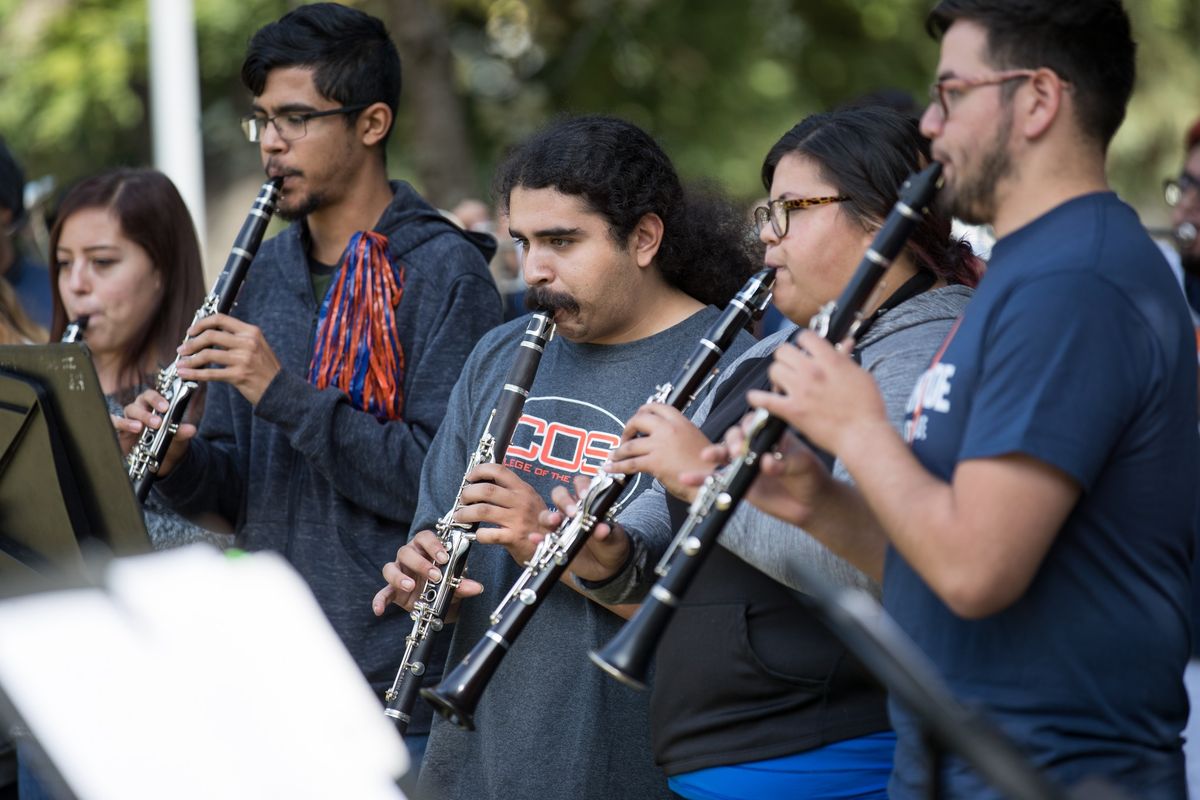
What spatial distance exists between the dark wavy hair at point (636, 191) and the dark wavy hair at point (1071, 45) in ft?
3.74

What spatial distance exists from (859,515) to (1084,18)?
2.45 ft

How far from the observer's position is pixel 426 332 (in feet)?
11.5

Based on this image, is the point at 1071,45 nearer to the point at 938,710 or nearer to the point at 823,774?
the point at 938,710

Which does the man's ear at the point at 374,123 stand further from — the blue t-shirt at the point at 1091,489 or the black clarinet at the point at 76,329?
the blue t-shirt at the point at 1091,489

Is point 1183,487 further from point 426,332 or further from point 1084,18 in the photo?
point 426,332

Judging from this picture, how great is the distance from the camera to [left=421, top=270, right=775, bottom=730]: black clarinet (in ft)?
8.39

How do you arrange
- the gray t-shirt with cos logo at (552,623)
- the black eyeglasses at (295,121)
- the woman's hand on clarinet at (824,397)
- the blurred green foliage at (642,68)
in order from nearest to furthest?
the woman's hand on clarinet at (824,397)
the gray t-shirt with cos logo at (552,623)
the black eyeglasses at (295,121)
the blurred green foliage at (642,68)

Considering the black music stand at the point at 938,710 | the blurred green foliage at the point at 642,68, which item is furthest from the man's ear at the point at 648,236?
the blurred green foliage at the point at 642,68

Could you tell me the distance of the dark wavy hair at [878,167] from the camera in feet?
8.43

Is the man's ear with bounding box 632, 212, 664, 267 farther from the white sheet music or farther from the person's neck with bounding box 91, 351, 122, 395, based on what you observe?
the person's neck with bounding box 91, 351, 122, 395

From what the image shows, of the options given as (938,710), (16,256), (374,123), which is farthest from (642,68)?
(938,710)

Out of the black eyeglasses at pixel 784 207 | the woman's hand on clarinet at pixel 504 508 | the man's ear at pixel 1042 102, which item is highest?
the man's ear at pixel 1042 102

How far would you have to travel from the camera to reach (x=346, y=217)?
12.2ft

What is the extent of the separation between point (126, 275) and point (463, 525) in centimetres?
150
